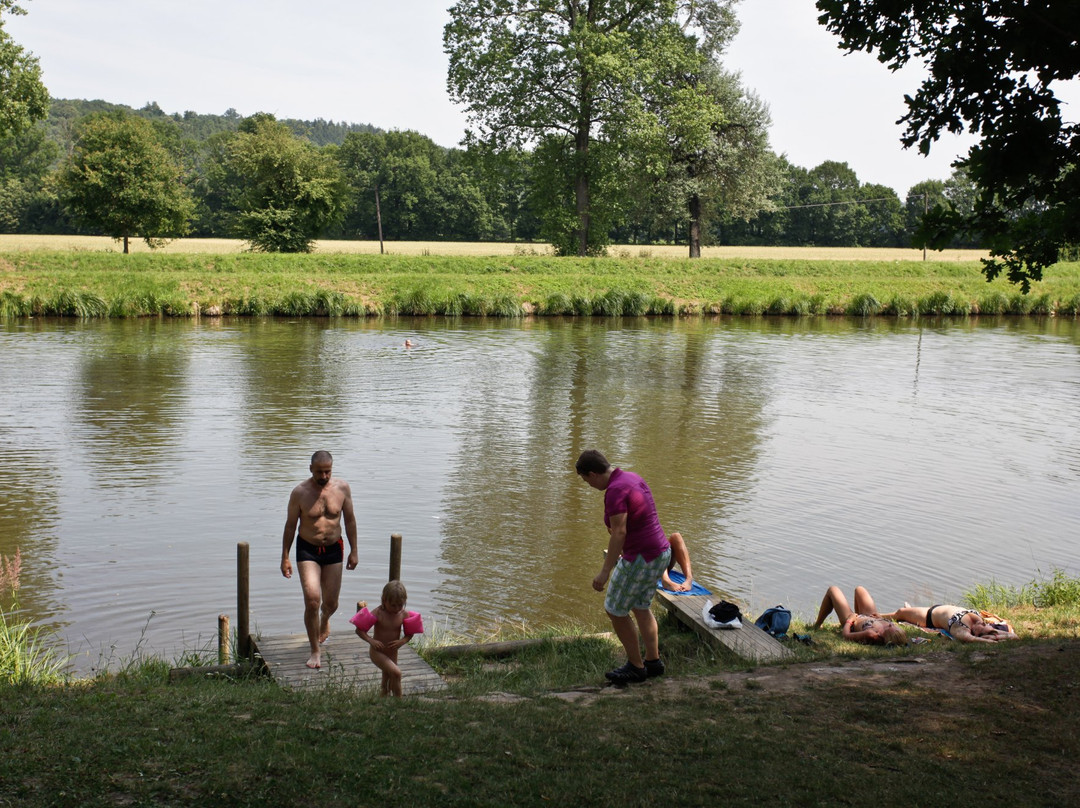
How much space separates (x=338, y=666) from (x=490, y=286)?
38.0 meters

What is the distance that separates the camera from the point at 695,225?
203ft

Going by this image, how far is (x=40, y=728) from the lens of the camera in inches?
230

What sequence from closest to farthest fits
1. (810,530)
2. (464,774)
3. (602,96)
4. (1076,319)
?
(464,774)
(810,530)
(1076,319)
(602,96)

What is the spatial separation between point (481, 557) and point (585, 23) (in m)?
44.1

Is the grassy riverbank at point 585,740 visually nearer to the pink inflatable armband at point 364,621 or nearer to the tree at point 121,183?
the pink inflatable armband at point 364,621

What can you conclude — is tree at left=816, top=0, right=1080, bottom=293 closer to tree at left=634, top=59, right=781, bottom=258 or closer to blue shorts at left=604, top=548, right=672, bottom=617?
blue shorts at left=604, top=548, right=672, bottom=617

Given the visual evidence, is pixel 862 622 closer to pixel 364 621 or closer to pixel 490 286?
pixel 364 621

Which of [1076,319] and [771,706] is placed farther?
[1076,319]

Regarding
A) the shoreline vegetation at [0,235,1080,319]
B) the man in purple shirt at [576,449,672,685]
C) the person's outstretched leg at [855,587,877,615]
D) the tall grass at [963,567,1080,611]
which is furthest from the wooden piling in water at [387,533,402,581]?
the shoreline vegetation at [0,235,1080,319]

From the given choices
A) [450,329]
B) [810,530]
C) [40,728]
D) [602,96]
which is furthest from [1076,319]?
[40,728]

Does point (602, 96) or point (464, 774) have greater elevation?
point (602, 96)

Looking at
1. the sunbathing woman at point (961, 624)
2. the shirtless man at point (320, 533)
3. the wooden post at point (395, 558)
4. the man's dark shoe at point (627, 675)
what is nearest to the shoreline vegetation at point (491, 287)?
the wooden post at point (395, 558)

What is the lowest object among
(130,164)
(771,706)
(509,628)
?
(509,628)

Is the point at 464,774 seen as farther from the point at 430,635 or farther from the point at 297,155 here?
the point at 297,155
